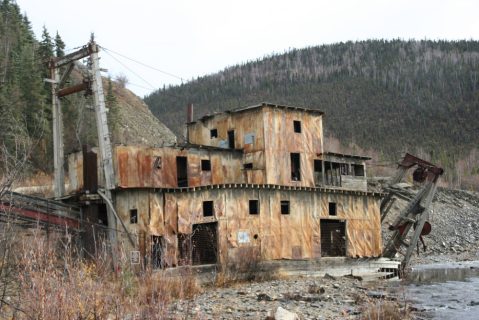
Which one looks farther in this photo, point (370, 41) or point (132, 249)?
point (370, 41)

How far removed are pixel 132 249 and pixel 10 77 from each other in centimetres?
2847

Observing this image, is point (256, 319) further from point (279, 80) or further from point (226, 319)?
point (279, 80)

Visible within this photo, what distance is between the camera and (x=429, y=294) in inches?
886

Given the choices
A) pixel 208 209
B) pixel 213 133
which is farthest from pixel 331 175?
pixel 208 209

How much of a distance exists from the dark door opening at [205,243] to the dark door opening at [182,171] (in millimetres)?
3955

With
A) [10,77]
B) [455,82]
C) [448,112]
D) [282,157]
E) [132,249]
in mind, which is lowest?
[132,249]

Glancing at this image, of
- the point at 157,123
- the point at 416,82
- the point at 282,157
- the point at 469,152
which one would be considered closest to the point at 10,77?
the point at 282,157

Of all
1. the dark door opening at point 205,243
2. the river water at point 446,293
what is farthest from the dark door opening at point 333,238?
the dark door opening at point 205,243

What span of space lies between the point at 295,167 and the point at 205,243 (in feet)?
24.5

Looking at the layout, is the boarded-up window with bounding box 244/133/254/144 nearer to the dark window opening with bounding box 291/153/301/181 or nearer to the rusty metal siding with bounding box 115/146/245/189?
the rusty metal siding with bounding box 115/146/245/189

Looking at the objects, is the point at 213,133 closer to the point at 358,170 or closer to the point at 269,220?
the point at 269,220

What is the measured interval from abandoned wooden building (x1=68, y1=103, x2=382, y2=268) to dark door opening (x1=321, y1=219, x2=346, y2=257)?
Answer: 5 cm

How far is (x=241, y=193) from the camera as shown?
25812 millimetres

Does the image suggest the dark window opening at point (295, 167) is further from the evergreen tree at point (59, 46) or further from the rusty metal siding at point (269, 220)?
the evergreen tree at point (59, 46)
